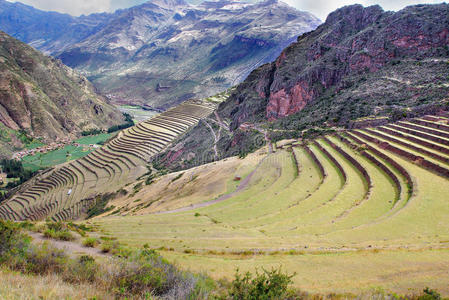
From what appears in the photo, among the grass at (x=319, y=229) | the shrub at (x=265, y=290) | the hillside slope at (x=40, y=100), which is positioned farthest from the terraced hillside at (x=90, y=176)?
the shrub at (x=265, y=290)

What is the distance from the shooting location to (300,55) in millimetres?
69188

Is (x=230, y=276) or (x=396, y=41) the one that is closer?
(x=230, y=276)

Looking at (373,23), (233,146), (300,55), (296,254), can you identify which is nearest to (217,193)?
(296,254)

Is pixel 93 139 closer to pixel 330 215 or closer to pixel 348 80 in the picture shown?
pixel 348 80

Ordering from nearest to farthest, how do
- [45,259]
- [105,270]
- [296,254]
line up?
[105,270], [45,259], [296,254]

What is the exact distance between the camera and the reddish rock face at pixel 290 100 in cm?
5756

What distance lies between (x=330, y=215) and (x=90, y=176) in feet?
223

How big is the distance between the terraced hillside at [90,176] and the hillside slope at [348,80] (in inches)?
514

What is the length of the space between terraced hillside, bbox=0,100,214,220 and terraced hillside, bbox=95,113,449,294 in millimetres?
26602

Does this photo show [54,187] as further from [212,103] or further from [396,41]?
[396,41]

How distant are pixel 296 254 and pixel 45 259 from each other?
36.3 ft

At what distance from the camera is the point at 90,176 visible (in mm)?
68812

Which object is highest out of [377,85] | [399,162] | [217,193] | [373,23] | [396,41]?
[373,23]

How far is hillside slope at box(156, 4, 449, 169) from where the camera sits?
40.1m
